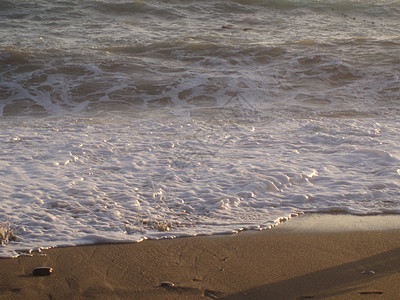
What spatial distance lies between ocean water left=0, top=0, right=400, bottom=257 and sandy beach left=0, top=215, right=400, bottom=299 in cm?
→ 20

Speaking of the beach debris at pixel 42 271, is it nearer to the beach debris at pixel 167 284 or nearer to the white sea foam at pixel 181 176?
the white sea foam at pixel 181 176

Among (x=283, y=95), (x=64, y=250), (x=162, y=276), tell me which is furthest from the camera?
(x=283, y=95)

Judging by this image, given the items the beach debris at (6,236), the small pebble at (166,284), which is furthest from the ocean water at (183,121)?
the small pebble at (166,284)

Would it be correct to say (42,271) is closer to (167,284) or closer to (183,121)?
(167,284)

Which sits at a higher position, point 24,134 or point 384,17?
point 384,17

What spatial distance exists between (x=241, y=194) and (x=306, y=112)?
3.36 meters

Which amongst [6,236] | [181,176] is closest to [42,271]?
[6,236]

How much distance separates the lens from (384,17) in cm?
1605

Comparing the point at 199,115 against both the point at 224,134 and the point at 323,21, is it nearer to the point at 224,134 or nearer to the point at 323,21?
the point at 224,134

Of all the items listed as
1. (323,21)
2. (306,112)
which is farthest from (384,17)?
(306,112)

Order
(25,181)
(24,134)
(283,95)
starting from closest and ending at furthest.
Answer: (25,181), (24,134), (283,95)

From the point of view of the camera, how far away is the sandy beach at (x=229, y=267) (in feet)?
8.71

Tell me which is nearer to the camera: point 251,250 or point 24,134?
point 251,250

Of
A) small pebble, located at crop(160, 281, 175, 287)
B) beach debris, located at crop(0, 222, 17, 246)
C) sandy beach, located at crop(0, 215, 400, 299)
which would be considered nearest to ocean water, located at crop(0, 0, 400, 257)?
beach debris, located at crop(0, 222, 17, 246)
